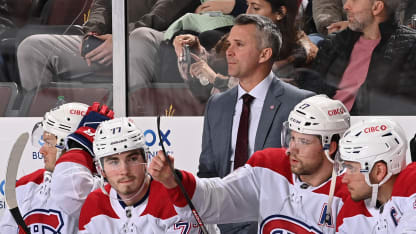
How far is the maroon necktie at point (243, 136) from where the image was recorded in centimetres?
391

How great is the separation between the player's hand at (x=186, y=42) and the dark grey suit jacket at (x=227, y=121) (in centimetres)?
28

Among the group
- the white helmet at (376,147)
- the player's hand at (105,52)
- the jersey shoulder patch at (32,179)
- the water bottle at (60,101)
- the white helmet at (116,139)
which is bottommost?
the jersey shoulder patch at (32,179)

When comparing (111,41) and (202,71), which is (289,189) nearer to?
(202,71)

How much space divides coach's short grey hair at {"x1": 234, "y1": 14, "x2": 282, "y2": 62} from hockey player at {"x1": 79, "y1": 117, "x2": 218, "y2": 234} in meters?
0.96

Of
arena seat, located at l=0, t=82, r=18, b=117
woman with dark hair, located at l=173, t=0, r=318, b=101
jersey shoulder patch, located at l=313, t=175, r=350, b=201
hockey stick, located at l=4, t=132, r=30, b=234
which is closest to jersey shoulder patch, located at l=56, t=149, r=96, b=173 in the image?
hockey stick, located at l=4, t=132, r=30, b=234

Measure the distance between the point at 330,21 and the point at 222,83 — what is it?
651 millimetres

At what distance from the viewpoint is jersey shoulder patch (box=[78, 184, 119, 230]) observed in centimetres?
332

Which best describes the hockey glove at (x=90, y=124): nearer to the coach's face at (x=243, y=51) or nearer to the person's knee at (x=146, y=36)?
the person's knee at (x=146, y=36)

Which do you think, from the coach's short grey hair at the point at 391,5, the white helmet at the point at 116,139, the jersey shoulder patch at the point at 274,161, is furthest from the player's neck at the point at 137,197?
the coach's short grey hair at the point at 391,5

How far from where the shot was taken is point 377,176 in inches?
118

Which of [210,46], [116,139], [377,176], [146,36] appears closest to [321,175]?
[377,176]

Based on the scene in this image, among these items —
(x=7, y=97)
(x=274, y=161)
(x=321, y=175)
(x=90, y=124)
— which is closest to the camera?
(x=321, y=175)

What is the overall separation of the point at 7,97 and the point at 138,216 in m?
1.22

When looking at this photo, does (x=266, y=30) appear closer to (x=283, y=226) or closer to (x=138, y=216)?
(x=283, y=226)
